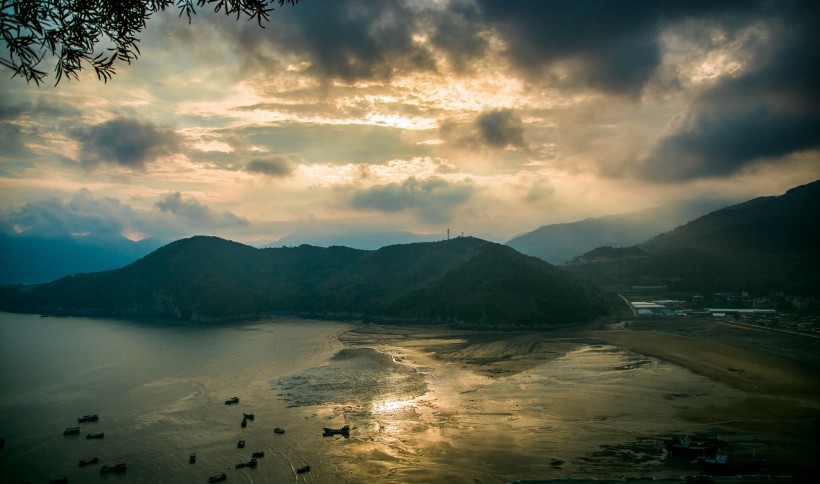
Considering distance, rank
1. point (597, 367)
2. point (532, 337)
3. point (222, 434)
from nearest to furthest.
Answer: point (222, 434) < point (597, 367) < point (532, 337)

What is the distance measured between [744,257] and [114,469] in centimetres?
17420

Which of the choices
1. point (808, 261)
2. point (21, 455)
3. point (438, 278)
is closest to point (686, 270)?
point (808, 261)

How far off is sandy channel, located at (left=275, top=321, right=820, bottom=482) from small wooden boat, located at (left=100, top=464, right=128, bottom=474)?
562 inches

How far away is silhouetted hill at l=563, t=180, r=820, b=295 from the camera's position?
125 meters

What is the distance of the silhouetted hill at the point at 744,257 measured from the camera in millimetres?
125062

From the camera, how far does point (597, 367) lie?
5781cm

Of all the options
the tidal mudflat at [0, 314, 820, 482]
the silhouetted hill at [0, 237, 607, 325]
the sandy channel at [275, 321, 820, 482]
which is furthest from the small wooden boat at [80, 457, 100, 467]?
the silhouetted hill at [0, 237, 607, 325]

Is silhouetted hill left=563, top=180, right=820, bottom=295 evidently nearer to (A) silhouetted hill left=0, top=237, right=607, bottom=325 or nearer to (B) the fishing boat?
(A) silhouetted hill left=0, top=237, right=607, bottom=325

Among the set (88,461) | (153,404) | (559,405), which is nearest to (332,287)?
(153,404)

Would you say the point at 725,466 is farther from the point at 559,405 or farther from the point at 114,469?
the point at 114,469

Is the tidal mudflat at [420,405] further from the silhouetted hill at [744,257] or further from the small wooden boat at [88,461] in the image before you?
the silhouetted hill at [744,257]

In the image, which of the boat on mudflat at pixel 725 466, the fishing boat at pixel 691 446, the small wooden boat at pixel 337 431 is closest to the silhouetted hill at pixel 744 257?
the fishing boat at pixel 691 446

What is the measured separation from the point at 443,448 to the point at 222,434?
19.2m

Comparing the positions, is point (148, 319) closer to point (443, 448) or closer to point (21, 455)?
point (21, 455)
